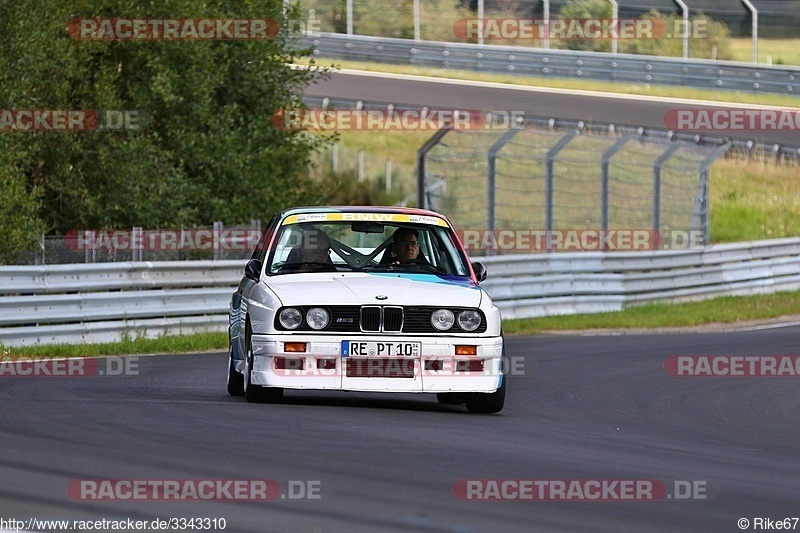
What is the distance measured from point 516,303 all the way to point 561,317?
74 centimetres

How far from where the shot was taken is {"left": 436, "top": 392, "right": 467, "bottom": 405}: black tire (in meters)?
10.4

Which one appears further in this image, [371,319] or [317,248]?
[317,248]

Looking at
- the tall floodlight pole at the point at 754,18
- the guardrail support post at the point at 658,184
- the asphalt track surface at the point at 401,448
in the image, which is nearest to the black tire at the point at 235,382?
the asphalt track surface at the point at 401,448

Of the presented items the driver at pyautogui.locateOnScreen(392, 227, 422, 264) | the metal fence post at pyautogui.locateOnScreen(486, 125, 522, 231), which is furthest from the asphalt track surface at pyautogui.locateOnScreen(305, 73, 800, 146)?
the driver at pyautogui.locateOnScreen(392, 227, 422, 264)

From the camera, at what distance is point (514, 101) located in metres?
36.0

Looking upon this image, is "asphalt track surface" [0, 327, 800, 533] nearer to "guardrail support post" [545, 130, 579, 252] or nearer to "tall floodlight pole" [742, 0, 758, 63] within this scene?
"guardrail support post" [545, 130, 579, 252]

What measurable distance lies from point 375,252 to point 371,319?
1.46 meters

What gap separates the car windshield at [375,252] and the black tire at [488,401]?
1.07 meters

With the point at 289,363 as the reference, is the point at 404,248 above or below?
above

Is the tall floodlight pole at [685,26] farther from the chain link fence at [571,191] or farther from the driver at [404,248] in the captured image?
the driver at [404,248]

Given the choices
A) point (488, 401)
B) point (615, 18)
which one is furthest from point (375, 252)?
point (615, 18)

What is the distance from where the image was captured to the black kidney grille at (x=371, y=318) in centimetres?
985

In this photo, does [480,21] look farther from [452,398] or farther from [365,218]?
[452,398]

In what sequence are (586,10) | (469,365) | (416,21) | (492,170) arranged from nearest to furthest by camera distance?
(469,365)
(492,170)
(586,10)
(416,21)
